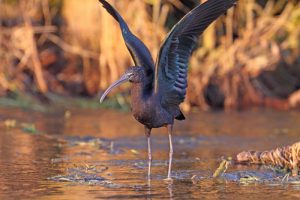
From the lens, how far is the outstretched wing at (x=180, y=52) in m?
8.45

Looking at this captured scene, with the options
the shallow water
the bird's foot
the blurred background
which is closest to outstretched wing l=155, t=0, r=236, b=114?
the shallow water

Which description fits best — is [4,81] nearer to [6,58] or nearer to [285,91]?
[6,58]

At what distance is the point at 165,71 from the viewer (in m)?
8.58

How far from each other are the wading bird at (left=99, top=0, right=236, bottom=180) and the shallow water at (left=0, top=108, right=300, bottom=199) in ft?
1.87

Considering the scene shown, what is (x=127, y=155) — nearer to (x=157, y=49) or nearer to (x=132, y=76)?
(x=132, y=76)

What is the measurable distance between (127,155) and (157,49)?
592 centimetres

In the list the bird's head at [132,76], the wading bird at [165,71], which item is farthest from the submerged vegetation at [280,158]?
the bird's head at [132,76]

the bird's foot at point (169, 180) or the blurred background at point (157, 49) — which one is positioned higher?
the blurred background at point (157, 49)

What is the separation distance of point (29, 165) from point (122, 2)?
754 cm

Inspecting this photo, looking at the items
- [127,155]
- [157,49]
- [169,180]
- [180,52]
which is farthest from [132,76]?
[157,49]

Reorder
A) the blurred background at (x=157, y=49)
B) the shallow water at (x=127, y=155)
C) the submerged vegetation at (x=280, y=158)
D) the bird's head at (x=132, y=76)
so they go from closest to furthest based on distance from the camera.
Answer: the shallow water at (x=127, y=155)
the bird's head at (x=132, y=76)
the submerged vegetation at (x=280, y=158)
the blurred background at (x=157, y=49)

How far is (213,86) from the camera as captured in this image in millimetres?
16391

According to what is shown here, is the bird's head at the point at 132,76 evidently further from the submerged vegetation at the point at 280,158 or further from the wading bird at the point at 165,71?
the submerged vegetation at the point at 280,158

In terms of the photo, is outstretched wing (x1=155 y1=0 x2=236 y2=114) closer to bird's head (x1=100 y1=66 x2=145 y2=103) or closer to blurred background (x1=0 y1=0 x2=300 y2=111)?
bird's head (x1=100 y1=66 x2=145 y2=103)
